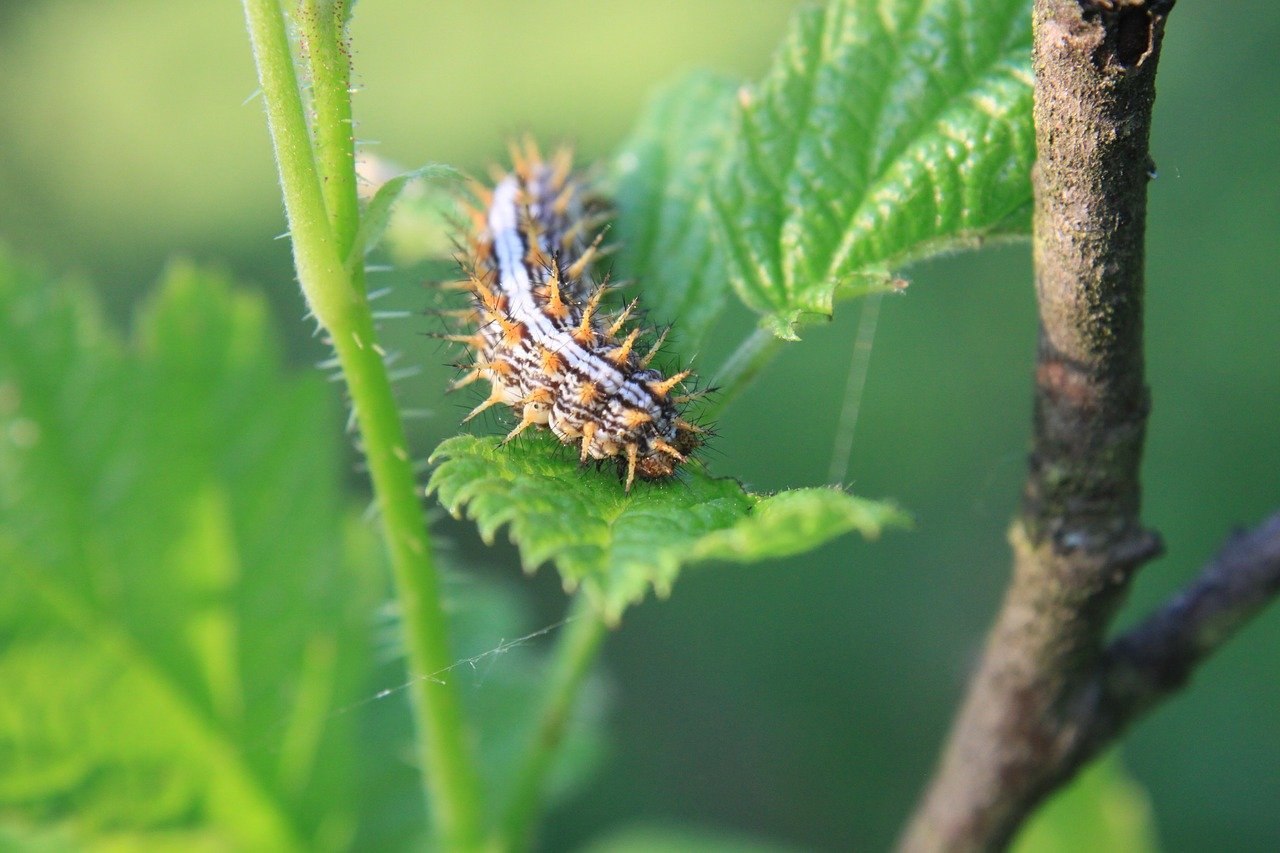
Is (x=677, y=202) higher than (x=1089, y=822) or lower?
higher

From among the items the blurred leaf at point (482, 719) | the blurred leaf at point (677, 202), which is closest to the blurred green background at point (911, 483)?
the blurred leaf at point (482, 719)

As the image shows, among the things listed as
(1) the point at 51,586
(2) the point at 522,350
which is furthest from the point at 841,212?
(1) the point at 51,586

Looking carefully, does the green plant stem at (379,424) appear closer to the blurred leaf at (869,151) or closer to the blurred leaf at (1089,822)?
the blurred leaf at (869,151)

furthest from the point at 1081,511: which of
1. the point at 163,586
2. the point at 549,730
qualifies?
the point at 163,586

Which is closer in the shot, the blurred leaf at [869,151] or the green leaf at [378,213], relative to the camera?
the green leaf at [378,213]

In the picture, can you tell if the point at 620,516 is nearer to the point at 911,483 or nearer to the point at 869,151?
the point at 869,151

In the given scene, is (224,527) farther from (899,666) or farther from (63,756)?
(899,666)

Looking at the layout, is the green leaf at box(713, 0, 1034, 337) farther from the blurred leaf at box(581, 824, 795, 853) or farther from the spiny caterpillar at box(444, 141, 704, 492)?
the blurred leaf at box(581, 824, 795, 853)
